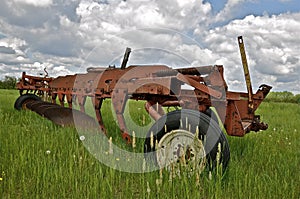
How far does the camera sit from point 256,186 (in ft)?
10.7

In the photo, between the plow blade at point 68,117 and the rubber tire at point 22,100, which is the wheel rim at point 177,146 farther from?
the rubber tire at point 22,100

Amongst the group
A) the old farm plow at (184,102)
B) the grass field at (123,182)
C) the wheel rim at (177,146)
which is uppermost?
the old farm plow at (184,102)

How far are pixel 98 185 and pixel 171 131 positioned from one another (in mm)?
996

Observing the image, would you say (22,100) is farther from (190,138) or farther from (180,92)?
(190,138)

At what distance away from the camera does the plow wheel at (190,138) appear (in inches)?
132

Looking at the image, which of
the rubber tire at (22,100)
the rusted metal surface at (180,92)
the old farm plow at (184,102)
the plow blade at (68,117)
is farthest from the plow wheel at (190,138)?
the rubber tire at (22,100)

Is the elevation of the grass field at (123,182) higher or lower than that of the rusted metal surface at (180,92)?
lower

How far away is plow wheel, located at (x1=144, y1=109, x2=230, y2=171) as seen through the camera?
335 cm

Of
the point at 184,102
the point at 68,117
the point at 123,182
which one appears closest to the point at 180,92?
the point at 184,102

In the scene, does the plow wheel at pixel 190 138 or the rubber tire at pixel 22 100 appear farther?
the rubber tire at pixel 22 100

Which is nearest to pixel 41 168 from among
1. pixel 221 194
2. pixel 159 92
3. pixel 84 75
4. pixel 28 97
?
pixel 159 92

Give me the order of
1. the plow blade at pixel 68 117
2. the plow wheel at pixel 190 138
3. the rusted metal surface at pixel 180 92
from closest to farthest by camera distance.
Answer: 1. the plow wheel at pixel 190 138
2. the rusted metal surface at pixel 180 92
3. the plow blade at pixel 68 117

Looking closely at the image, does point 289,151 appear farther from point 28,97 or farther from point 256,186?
point 28,97

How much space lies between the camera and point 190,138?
3.46 metres
